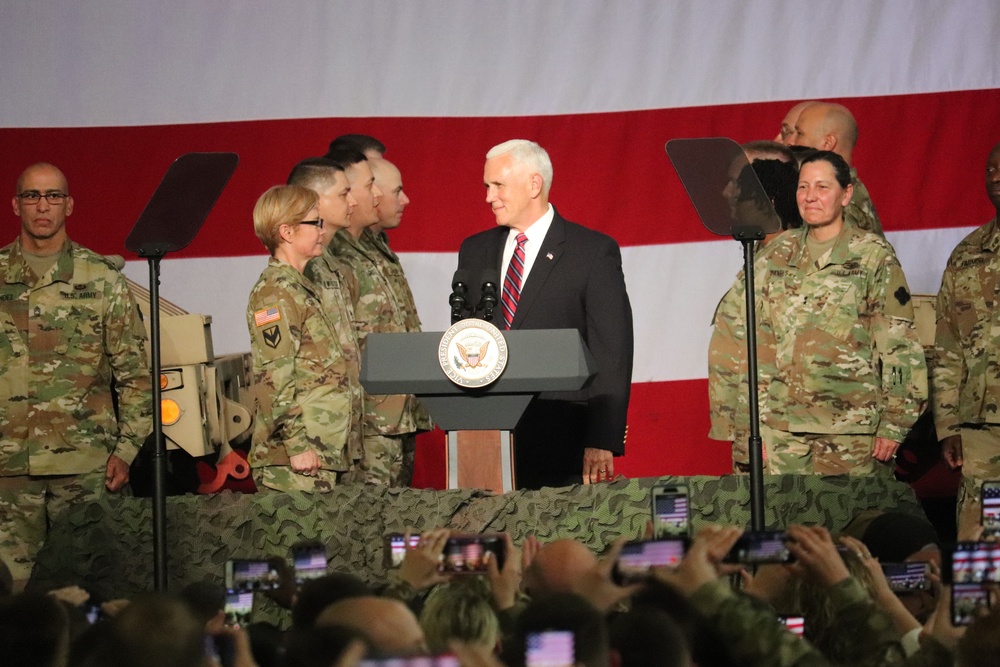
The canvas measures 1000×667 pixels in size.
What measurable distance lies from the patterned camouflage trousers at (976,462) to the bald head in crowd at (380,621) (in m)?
3.05

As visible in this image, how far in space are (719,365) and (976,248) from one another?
941mm

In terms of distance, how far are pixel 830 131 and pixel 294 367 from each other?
8.17ft

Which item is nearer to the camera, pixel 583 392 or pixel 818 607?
pixel 818 607

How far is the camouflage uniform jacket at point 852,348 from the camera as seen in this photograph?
4.53 metres

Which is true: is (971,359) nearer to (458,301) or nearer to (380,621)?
(458,301)

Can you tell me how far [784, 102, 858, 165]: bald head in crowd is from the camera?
5727 mm

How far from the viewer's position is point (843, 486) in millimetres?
3754

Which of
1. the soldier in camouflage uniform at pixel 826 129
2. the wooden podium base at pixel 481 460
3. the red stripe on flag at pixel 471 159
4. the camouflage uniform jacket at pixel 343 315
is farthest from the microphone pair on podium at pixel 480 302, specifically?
the red stripe on flag at pixel 471 159

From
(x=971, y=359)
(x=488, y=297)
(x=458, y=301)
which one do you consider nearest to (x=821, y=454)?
(x=971, y=359)

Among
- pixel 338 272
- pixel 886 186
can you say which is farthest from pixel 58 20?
pixel 886 186

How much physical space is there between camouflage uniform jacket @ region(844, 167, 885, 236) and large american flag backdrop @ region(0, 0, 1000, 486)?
993 millimetres

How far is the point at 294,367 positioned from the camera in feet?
14.6

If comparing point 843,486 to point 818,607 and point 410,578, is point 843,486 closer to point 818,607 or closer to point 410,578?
point 818,607

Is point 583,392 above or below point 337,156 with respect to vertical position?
below
